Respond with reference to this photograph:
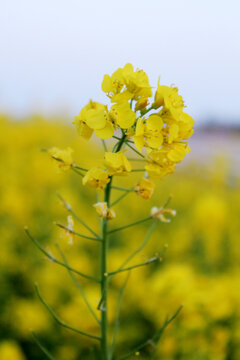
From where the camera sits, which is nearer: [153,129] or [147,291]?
[153,129]

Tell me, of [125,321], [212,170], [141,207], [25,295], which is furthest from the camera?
[212,170]

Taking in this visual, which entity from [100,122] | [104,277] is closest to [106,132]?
[100,122]

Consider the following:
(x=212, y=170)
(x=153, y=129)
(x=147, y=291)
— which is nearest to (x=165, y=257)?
(x=147, y=291)

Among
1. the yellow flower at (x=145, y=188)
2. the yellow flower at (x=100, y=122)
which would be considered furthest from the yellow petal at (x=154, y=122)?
the yellow flower at (x=145, y=188)

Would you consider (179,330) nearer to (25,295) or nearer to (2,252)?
(25,295)

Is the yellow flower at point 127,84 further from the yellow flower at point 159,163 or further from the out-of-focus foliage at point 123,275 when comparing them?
the out-of-focus foliage at point 123,275

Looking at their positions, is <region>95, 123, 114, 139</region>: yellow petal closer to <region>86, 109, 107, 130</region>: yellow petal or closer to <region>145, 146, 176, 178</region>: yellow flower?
<region>86, 109, 107, 130</region>: yellow petal
